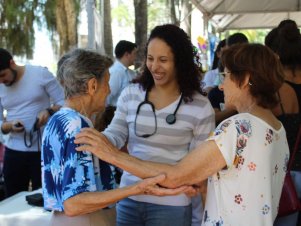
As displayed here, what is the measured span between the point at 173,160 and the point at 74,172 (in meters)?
0.79

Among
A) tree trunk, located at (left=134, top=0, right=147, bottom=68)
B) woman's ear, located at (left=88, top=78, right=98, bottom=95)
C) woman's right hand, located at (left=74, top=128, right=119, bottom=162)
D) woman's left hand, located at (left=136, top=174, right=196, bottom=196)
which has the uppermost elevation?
tree trunk, located at (left=134, top=0, right=147, bottom=68)

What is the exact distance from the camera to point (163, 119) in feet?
8.69

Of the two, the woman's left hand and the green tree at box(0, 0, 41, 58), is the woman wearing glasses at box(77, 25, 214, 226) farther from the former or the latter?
the green tree at box(0, 0, 41, 58)

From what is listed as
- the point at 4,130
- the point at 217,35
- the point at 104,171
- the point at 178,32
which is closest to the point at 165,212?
the point at 104,171

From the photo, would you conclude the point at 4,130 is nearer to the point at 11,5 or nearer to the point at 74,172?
the point at 74,172

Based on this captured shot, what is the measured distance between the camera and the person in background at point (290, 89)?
287cm

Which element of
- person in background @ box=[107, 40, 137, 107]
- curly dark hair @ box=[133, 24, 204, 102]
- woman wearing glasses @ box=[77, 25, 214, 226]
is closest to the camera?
woman wearing glasses @ box=[77, 25, 214, 226]

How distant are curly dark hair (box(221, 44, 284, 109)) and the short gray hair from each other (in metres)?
0.55

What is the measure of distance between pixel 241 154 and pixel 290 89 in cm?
122

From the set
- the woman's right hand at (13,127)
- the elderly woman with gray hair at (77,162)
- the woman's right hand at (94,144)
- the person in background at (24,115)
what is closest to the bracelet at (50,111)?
the person in background at (24,115)

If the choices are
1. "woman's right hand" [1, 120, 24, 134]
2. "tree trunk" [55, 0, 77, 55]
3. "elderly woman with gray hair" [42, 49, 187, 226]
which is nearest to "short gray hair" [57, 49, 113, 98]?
"elderly woman with gray hair" [42, 49, 187, 226]

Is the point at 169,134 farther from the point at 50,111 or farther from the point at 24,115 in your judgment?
the point at 24,115

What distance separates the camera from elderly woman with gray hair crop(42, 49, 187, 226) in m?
1.94

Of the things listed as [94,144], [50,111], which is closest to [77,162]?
[94,144]
